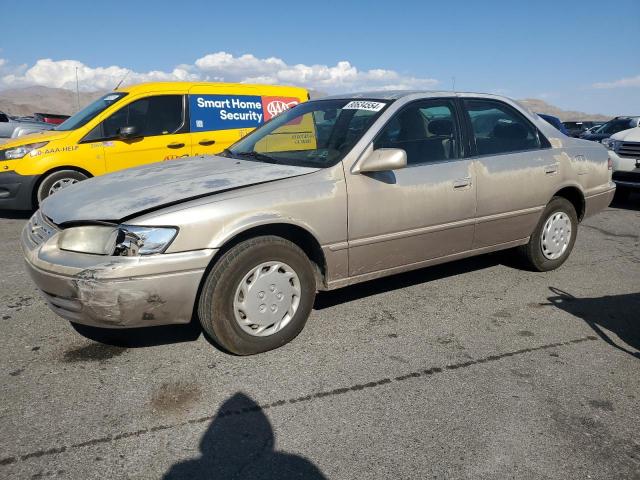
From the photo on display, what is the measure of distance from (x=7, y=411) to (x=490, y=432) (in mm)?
2360

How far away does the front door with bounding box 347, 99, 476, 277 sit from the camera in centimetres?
355

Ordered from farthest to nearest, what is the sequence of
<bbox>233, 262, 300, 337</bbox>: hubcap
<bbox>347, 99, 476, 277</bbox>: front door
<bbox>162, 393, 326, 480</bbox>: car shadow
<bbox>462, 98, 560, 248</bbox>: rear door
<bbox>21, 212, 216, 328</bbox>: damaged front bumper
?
<bbox>462, 98, 560, 248</bbox>: rear door
<bbox>347, 99, 476, 277</bbox>: front door
<bbox>233, 262, 300, 337</bbox>: hubcap
<bbox>21, 212, 216, 328</bbox>: damaged front bumper
<bbox>162, 393, 326, 480</bbox>: car shadow

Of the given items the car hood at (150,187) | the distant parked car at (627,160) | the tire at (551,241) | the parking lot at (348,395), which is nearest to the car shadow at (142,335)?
the parking lot at (348,395)

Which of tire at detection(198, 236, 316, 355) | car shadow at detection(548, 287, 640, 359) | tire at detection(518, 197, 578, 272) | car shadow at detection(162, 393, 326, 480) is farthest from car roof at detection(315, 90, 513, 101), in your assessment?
car shadow at detection(162, 393, 326, 480)

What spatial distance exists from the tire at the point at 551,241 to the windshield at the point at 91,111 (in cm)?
540

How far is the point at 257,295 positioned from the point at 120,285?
0.79m

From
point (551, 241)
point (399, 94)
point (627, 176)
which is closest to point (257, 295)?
point (399, 94)

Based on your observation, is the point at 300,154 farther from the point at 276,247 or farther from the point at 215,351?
the point at 215,351

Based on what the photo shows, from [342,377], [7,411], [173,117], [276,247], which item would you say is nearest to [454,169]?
[276,247]

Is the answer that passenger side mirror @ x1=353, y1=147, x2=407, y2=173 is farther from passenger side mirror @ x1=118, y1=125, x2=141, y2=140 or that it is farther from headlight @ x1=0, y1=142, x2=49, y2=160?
headlight @ x1=0, y1=142, x2=49, y2=160

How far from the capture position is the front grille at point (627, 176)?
8523 mm

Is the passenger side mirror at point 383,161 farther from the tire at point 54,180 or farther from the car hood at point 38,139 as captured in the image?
the car hood at point 38,139

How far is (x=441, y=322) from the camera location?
379 centimetres

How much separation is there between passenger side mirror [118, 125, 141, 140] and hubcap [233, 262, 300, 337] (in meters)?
4.34
